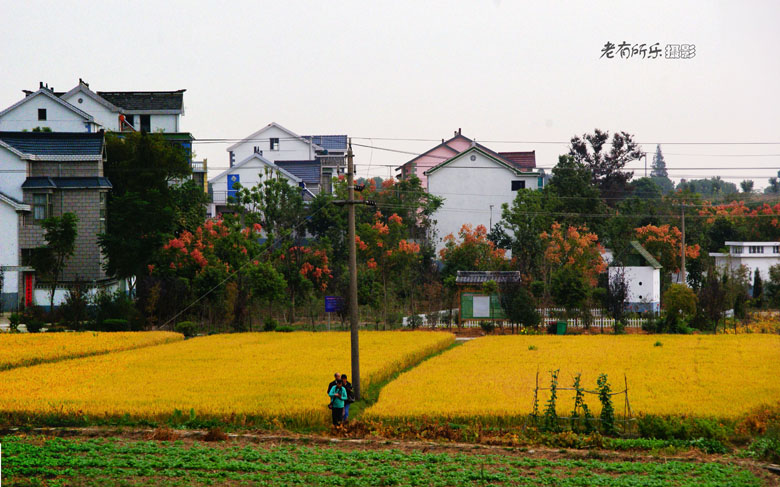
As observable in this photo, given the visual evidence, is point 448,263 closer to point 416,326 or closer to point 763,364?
point 416,326

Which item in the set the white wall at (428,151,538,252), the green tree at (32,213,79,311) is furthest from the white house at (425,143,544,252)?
the green tree at (32,213,79,311)

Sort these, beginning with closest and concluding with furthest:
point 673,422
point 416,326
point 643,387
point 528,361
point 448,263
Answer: point 673,422, point 643,387, point 528,361, point 416,326, point 448,263

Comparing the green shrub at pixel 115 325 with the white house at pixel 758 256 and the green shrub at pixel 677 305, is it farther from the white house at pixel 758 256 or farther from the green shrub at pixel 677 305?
the white house at pixel 758 256

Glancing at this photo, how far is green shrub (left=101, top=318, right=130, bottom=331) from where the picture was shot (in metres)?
42.7

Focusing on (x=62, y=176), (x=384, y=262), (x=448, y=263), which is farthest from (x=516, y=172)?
(x=62, y=176)

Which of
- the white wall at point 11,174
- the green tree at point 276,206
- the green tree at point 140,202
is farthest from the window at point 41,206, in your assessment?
the green tree at point 276,206

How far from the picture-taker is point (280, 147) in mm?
89000

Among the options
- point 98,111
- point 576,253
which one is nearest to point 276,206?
point 98,111

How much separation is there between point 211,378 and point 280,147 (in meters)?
65.3

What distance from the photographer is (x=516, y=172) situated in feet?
227

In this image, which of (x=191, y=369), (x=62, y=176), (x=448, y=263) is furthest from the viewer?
(x=448, y=263)

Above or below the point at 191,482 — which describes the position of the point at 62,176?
above

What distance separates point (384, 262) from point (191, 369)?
24286 millimetres

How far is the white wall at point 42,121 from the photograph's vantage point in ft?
208
